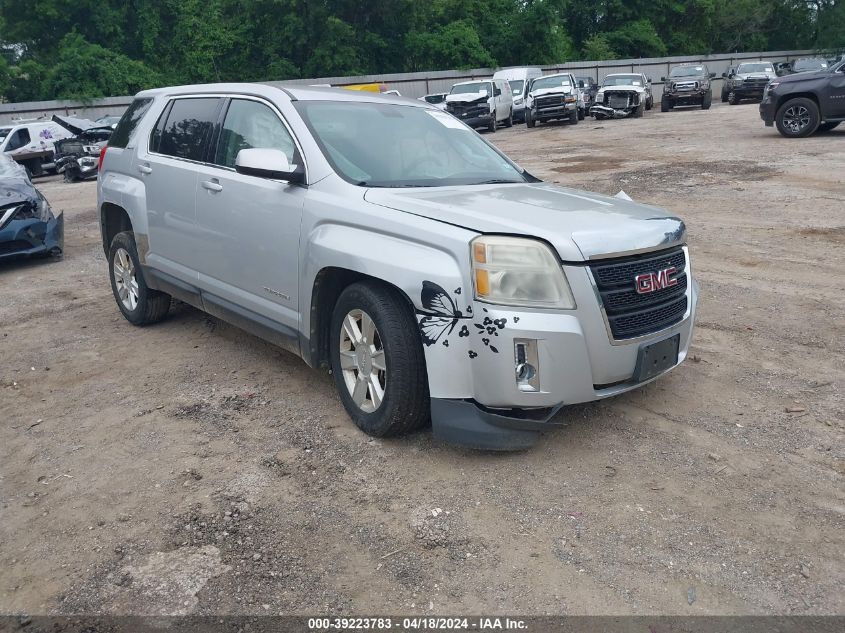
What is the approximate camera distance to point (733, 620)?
8.79 feet

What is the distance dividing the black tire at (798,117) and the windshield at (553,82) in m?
11.9

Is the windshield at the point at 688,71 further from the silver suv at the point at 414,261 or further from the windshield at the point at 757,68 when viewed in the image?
the silver suv at the point at 414,261

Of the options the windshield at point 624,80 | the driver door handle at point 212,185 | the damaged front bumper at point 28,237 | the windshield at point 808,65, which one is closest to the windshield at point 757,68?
the windshield at point 808,65

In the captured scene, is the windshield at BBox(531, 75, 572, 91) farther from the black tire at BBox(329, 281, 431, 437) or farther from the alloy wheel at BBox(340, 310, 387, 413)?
the black tire at BBox(329, 281, 431, 437)

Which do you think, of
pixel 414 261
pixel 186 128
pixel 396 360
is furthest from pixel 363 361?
pixel 186 128

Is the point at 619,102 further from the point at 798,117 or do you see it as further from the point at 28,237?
the point at 28,237

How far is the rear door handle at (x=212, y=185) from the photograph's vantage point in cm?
494

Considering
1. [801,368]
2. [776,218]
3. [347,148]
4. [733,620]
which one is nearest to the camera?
[733,620]

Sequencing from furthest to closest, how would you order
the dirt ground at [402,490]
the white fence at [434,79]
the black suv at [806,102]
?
the white fence at [434,79] → the black suv at [806,102] → the dirt ground at [402,490]

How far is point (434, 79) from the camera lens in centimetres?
4272

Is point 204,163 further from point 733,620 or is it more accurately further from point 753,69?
point 753,69

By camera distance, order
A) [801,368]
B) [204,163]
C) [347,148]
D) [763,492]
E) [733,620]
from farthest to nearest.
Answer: [204,163]
[801,368]
[347,148]
[763,492]
[733,620]

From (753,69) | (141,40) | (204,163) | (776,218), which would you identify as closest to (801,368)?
(204,163)

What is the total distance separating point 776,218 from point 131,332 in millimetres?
7306
